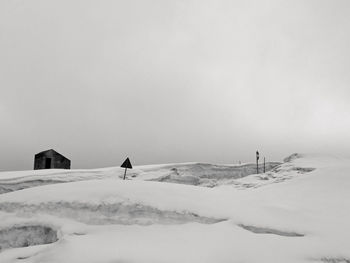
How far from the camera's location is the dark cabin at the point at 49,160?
31844mm

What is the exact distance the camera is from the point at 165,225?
→ 578 centimetres

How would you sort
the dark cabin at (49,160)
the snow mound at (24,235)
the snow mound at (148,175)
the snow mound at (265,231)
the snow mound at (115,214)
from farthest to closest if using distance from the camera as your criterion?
1. the dark cabin at (49,160)
2. the snow mound at (148,175)
3. the snow mound at (24,235)
4. the snow mound at (115,214)
5. the snow mound at (265,231)

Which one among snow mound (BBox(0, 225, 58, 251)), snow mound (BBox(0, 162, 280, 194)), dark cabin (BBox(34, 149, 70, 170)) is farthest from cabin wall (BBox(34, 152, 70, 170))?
snow mound (BBox(0, 225, 58, 251))

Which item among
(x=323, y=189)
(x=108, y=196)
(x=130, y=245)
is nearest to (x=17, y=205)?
(x=108, y=196)

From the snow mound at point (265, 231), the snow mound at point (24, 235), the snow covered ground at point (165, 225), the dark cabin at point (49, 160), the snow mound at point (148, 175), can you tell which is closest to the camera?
the snow covered ground at point (165, 225)

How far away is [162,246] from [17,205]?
11.5 feet

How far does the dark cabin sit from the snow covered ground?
26.3 meters

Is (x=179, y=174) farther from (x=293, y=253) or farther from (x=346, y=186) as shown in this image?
(x=293, y=253)

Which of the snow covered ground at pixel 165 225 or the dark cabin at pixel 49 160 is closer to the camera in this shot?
the snow covered ground at pixel 165 225

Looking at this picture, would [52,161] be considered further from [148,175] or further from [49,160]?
[148,175]

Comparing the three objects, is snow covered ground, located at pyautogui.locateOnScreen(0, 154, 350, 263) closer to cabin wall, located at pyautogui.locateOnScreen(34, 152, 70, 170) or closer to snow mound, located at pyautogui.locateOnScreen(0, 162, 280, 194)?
snow mound, located at pyautogui.locateOnScreen(0, 162, 280, 194)

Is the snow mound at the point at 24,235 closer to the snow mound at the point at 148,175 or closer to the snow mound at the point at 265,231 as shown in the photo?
the snow mound at the point at 265,231

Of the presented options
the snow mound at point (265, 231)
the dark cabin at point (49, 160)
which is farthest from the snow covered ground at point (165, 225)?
the dark cabin at point (49, 160)

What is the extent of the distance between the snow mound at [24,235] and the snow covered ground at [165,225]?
0.02 m
